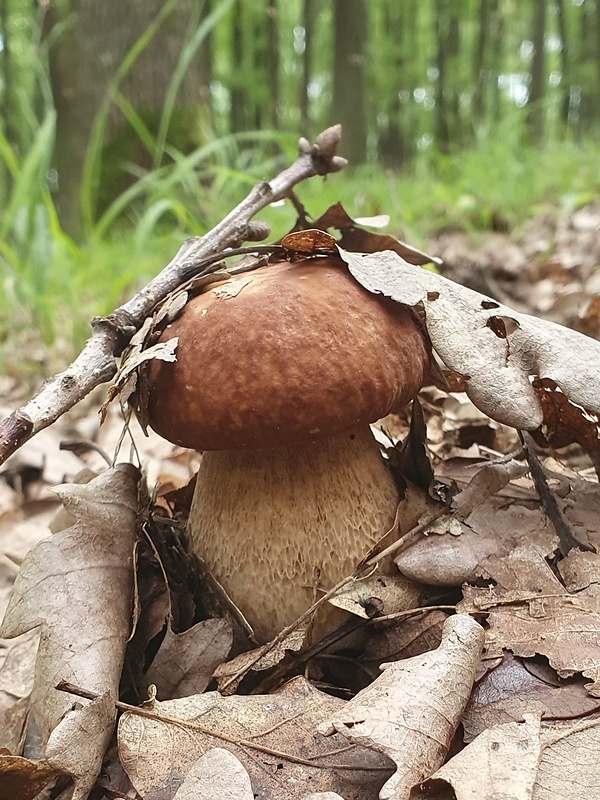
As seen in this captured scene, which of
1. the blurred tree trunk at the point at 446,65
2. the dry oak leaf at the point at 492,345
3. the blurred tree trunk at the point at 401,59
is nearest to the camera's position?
the dry oak leaf at the point at 492,345

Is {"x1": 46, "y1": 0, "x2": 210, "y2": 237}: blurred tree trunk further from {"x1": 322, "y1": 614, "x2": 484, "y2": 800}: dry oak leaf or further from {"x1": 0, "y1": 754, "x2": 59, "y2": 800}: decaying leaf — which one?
{"x1": 322, "y1": 614, "x2": 484, "y2": 800}: dry oak leaf

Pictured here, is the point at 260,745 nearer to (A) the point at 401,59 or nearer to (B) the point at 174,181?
(B) the point at 174,181

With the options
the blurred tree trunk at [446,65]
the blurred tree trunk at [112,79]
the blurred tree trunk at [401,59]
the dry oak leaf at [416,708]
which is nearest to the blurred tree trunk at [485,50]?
the blurred tree trunk at [446,65]

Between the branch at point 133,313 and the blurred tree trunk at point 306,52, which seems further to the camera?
the blurred tree trunk at point 306,52

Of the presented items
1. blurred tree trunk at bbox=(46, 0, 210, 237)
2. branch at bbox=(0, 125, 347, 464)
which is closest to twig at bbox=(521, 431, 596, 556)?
branch at bbox=(0, 125, 347, 464)

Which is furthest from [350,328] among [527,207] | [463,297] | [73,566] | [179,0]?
[179,0]

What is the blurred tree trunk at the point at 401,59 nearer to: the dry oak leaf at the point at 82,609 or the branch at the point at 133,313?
the branch at the point at 133,313

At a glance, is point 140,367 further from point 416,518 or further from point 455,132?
point 455,132
